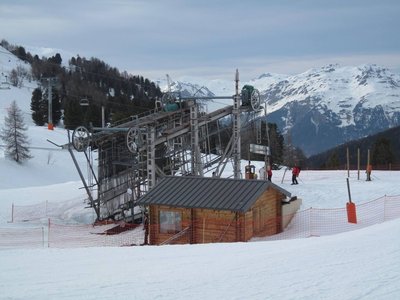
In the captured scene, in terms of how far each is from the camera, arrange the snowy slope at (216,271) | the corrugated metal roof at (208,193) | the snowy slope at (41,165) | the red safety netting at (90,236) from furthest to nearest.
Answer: the snowy slope at (41,165)
the red safety netting at (90,236)
the corrugated metal roof at (208,193)
the snowy slope at (216,271)

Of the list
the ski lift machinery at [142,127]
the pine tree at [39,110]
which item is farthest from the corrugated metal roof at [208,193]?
the pine tree at [39,110]

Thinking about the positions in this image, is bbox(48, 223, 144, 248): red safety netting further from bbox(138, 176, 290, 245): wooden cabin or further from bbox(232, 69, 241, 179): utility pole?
bbox(232, 69, 241, 179): utility pole

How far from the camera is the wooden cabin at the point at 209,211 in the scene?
65.2 ft

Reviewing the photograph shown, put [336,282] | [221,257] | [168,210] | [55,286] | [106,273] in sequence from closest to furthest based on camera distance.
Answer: [336,282]
[55,286]
[106,273]
[221,257]
[168,210]

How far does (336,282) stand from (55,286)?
18.2ft

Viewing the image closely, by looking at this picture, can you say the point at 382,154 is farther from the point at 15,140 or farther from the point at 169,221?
the point at 169,221

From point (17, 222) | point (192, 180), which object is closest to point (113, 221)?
point (17, 222)

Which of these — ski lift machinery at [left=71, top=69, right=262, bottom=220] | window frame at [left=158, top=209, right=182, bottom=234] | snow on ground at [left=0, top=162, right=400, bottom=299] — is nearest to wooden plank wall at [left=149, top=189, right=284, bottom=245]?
window frame at [left=158, top=209, right=182, bottom=234]

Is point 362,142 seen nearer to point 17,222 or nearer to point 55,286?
point 17,222

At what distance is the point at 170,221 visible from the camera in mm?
21156

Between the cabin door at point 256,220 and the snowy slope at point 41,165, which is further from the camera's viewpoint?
the snowy slope at point 41,165

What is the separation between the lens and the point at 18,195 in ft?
112

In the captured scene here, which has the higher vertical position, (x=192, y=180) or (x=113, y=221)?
(x=192, y=180)

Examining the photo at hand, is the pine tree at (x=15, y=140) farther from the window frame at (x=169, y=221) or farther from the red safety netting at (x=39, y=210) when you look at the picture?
the window frame at (x=169, y=221)
